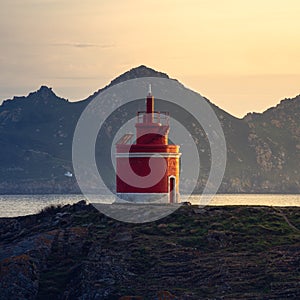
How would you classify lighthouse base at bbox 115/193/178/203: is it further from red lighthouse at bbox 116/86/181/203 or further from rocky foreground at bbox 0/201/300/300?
rocky foreground at bbox 0/201/300/300

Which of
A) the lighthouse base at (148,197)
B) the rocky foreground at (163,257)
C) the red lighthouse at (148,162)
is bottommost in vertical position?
the rocky foreground at (163,257)

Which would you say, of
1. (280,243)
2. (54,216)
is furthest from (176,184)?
(280,243)

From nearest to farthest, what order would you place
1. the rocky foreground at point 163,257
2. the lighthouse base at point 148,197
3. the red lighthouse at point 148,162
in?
the rocky foreground at point 163,257 < the red lighthouse at point 148,162 < the lighthouse base at point 148,197

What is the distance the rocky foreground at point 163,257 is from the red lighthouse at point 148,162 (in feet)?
9.74

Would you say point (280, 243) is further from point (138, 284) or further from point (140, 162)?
point (140, 162)

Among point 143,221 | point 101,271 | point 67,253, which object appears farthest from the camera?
point 143,221

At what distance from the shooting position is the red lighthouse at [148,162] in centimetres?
6297

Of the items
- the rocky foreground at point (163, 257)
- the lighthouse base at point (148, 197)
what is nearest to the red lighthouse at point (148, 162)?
the lighthouse base at point (148, 197)

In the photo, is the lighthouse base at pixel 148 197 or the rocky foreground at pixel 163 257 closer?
the rocky foreground at pixel 163 257

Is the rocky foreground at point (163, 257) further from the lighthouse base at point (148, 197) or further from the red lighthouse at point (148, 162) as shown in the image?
the red lighthouse at point (148, 162)

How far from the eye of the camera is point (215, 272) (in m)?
50.5

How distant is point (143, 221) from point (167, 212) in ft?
5.99

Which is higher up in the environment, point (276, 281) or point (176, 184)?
point (176, 184)

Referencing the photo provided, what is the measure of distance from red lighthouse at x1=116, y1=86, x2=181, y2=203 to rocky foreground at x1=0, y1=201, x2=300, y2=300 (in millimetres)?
2970
